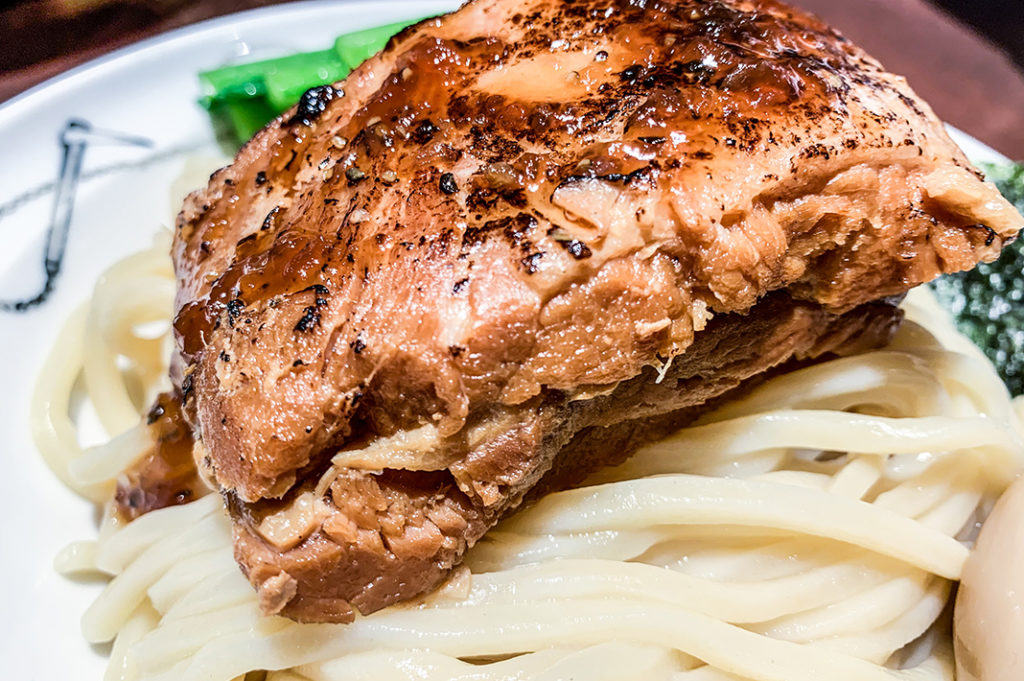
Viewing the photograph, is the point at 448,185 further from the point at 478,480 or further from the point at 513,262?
the point at 478,480

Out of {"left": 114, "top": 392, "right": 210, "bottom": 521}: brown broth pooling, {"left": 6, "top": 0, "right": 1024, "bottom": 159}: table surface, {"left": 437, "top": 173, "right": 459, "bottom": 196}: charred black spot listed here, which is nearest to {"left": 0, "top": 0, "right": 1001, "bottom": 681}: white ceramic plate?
{"left": 114, "top": 392, "right": 210, "bottom": 521}: brown broth pooling

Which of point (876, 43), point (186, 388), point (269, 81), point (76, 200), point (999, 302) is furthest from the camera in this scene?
point (876, 43)

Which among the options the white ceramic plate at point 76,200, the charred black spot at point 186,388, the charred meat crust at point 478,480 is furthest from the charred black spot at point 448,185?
the white ceramic plate at point 76,200

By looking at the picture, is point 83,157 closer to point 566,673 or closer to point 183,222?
point 183,222

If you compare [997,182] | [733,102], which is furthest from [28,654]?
[997,182]

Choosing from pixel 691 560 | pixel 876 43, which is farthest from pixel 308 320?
pixel 876 43

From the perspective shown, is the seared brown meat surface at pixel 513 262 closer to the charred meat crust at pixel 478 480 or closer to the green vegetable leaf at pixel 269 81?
the charred meat crust at pixel 478 480

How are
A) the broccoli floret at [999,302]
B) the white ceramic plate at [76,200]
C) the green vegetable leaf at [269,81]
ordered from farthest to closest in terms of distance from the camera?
1. the green vegetable leaf at [269,81]
2. the broccoli floret at [999,302]
3. the white ceramic plate at [76,200]
